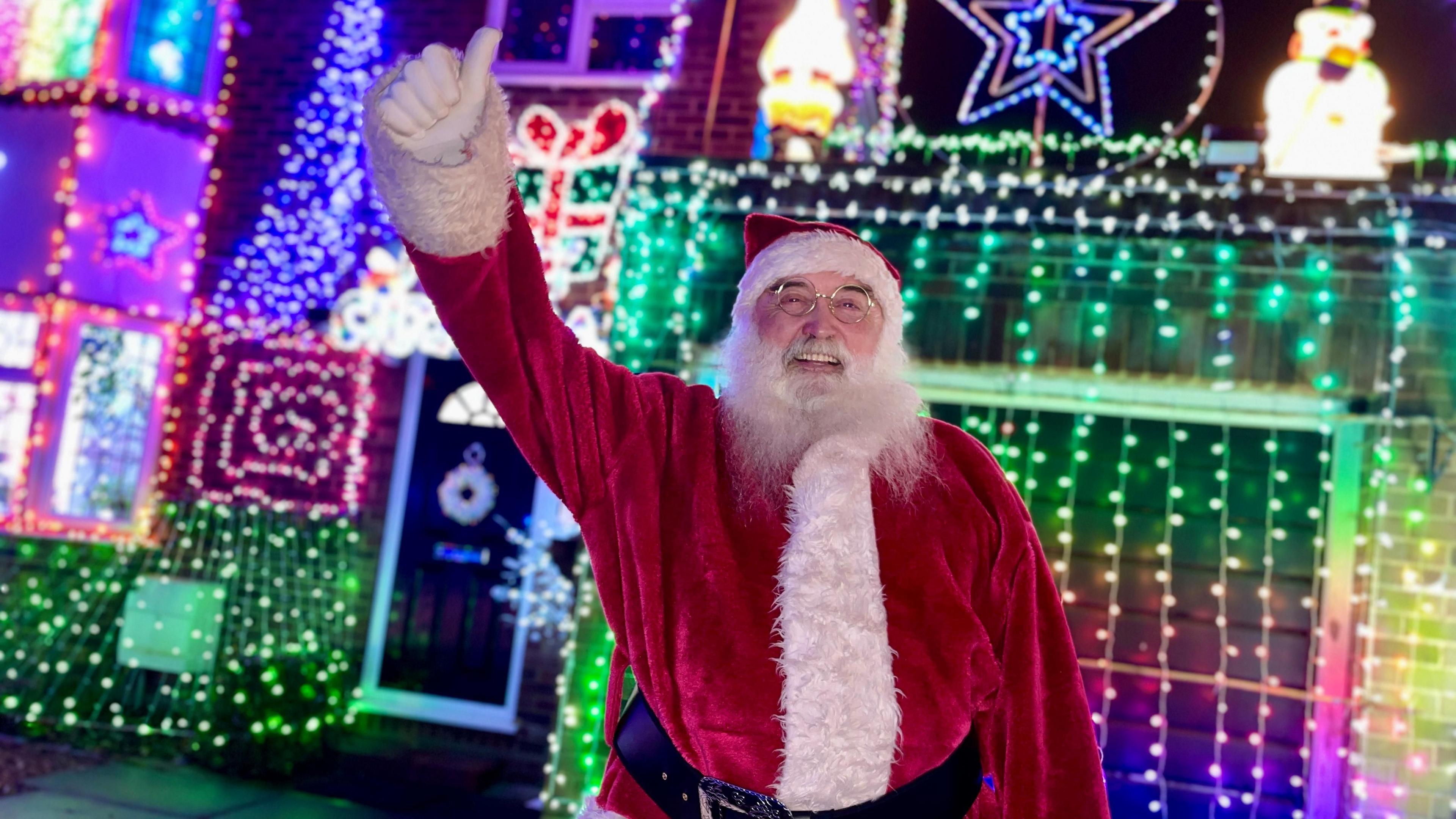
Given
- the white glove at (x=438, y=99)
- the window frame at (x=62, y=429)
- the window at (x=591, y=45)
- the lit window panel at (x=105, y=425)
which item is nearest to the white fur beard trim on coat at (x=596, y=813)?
the white glove at (x=438, y=99)

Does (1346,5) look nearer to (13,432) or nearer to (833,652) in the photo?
(833,652)

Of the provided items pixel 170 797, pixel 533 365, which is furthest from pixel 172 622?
pixel 533 365

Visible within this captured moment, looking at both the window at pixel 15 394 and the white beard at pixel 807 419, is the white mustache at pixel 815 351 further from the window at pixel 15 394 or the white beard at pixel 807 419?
the window at pixel 15 394

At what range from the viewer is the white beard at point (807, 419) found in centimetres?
195

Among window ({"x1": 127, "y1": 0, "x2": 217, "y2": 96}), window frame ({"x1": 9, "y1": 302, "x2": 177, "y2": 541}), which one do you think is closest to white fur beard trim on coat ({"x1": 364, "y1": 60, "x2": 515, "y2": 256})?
window frame ({"x1": 9, "y1": 302, "x2": 177, "y2": 541})

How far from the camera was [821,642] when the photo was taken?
1.72 meters

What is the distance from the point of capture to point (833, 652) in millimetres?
1715

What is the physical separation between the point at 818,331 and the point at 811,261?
0.17m

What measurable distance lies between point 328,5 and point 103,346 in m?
2.71

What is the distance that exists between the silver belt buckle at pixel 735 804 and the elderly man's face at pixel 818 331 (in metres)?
0.80

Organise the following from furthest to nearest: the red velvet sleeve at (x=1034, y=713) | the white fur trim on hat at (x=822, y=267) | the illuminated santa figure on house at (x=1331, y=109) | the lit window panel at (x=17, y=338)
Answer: the lit window panel at (x=17, y=338)
the illuminated santa figure on house at (x=1331, y=109)
the white fur trim on hat at (x=822, y=267)
the red velvet sleeve at (x=1034, y=713)

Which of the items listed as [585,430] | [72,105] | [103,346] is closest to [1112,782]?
[585,430]

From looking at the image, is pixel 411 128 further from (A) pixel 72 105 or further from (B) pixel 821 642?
(A) pixel 72 105

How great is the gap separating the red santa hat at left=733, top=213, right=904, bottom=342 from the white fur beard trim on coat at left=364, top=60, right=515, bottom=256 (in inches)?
25.7
